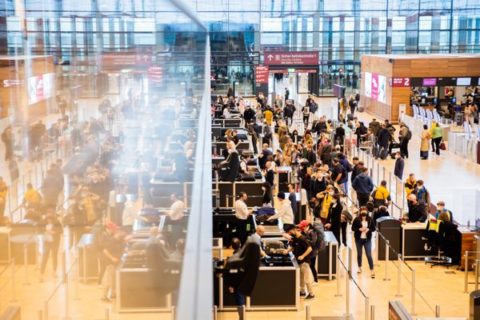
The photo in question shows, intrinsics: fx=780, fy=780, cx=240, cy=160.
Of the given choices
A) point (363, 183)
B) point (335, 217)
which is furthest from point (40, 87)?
point (363, 183)

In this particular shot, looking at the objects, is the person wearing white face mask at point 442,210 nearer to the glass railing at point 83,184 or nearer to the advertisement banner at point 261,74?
the glass railing at point 83,184

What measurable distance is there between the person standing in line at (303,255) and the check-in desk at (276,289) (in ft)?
1.21

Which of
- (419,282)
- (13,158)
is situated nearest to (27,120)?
(13,158)

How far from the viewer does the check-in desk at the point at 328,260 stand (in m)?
15.2

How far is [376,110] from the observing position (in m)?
45.8

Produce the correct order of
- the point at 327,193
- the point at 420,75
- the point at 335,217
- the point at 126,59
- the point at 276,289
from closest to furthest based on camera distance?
the point at 126,59 → the point at 276,289 → the point at 335,217 → the point at 327,193 → the point at 420,75

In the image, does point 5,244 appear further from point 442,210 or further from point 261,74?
point 261,74

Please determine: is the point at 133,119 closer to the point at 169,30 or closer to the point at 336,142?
the point at 169,30

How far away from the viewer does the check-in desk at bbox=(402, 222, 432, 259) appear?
16.8 meters

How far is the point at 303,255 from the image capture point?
1403 centimetres

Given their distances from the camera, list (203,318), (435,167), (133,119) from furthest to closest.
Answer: (435,167) < (203,318) < (133,119)

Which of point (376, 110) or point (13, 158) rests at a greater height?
point (13, 158)

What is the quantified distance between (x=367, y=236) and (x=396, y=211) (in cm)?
627

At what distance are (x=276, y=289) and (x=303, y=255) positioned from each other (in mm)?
862
